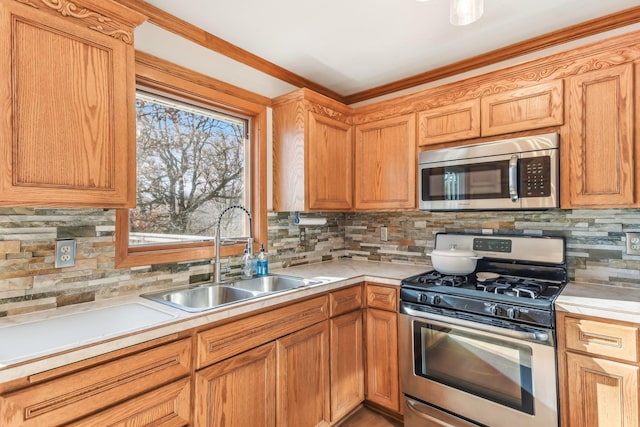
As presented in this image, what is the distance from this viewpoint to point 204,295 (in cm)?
193

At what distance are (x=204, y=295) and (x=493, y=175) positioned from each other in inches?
74.7

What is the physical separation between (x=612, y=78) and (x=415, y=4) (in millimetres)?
1093

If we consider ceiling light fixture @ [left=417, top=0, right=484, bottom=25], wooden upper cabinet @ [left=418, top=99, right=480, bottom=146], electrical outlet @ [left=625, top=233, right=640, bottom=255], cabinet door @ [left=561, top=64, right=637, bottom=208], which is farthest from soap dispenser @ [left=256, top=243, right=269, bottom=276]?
electrical outlet @ [left=625, top=233, right=640, bottom=255]

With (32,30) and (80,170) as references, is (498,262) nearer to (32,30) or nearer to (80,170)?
(80,170)

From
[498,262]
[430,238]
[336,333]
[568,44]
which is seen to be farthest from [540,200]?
[336,333]

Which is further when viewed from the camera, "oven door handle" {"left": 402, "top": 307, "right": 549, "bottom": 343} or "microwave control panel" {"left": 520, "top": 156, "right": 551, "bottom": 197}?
"microwave control panel" {"left": 520, "top": 156, "right": 551, "bottom": 197}

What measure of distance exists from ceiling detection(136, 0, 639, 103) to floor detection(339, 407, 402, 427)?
8.02 feet

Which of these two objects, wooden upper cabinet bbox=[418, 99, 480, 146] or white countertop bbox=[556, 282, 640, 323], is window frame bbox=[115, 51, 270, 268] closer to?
wooden upper cabinet bbox=[418, 99, 480, 146]

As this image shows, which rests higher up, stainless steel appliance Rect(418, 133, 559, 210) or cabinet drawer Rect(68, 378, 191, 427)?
stainless steel appliance Rect(418, 133, 559, 210)

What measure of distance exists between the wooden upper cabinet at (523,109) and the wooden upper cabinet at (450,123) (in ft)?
0.19

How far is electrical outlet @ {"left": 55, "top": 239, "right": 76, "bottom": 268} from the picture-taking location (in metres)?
1.48

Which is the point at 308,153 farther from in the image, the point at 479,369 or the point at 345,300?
the point at 479,369

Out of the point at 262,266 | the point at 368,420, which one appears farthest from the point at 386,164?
the point at 368,420

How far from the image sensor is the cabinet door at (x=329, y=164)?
7.88 ft
